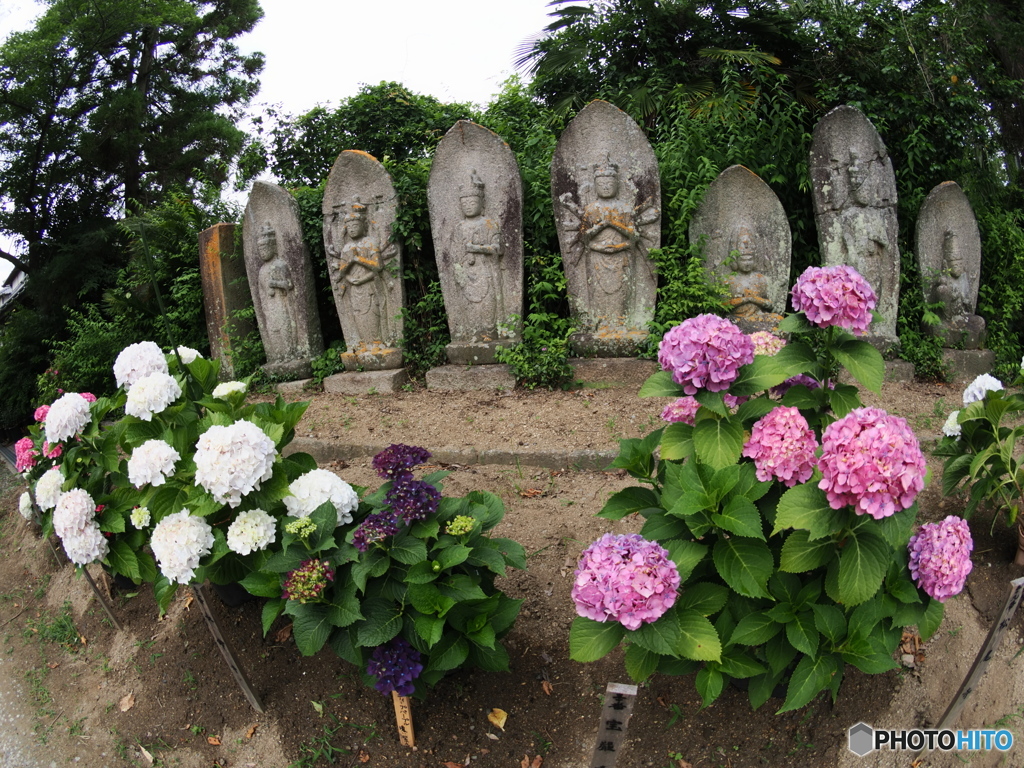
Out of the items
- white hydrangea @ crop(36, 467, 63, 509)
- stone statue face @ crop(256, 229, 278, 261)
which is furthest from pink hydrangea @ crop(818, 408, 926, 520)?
stone statue face @ crop(256, 229, 278, 261)

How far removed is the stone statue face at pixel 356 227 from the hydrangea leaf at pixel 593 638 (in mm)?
4288

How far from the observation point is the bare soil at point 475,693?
2170mm

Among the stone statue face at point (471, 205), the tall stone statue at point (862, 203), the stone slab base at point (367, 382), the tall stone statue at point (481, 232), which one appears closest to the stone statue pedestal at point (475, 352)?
the tall stone statue at point (481, 232)

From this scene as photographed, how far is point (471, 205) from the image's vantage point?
514cm

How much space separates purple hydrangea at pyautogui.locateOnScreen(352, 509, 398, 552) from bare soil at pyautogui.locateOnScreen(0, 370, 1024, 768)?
732 millimetres

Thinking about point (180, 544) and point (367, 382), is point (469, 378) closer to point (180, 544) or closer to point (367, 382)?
point (367, 382)

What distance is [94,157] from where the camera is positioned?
1039 centimetres

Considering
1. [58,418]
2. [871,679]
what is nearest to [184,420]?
[58,418]

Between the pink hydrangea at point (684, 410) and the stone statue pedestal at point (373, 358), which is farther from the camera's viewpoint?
the stone statue pedestal at point (373, 358)

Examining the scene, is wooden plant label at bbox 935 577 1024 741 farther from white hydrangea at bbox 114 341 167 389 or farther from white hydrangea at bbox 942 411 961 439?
white hydrangea at bbox 114 341 167 389

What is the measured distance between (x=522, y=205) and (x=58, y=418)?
3.55 m

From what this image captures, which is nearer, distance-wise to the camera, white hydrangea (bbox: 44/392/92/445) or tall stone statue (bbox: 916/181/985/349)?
white hydrangea (bbox: 44/392/92/445)

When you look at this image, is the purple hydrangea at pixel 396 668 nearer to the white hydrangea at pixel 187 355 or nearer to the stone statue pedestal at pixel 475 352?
the white hydrangea at pixel 187 355

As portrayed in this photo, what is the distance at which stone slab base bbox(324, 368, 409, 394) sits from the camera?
527cm
